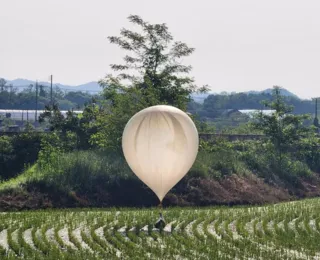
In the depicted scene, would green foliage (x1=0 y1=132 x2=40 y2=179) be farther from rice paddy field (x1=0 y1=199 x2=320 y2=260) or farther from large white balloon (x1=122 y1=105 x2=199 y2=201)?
large white balloon (x1=122 y1=105 x2=199 y2=201)

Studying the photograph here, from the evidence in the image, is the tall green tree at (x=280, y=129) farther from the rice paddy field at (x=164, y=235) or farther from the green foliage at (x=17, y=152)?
the rice paddy field at (x=164, y=235)

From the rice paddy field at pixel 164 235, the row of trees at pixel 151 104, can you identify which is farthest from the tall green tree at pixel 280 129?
the rice paddy field at pixel 164 235

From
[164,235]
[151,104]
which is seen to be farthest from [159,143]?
[151,104]

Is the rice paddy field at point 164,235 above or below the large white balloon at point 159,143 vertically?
below

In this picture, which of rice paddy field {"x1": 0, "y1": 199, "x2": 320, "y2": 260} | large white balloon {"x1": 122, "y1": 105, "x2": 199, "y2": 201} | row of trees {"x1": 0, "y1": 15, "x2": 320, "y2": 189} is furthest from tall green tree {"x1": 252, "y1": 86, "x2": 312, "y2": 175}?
large white balloon {"x1": 122, "y1": 105, "x2": 199, "y2": 201}

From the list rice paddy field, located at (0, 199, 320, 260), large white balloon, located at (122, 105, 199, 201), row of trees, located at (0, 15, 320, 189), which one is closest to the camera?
rice paddy field, located at (0, 199, 320, 260)
